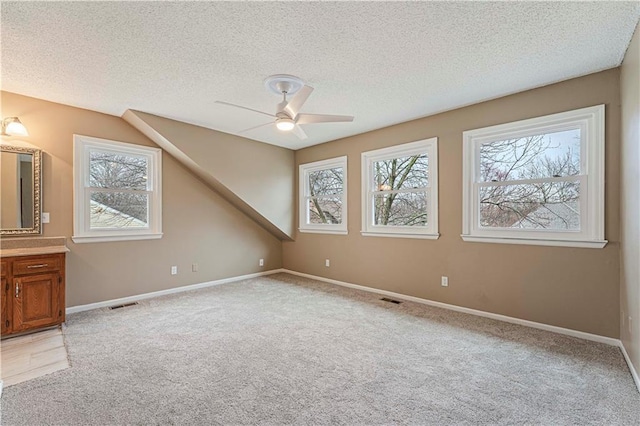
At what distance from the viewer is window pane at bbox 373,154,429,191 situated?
4.31 meters

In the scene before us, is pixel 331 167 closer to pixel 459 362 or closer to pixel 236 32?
pixel 236 32

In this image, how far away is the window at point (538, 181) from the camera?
2924 mm

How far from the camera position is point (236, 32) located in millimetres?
2215

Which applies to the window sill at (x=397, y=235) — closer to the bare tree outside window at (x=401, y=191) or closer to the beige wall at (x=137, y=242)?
the bare tree outside window at (x=401, y=191)

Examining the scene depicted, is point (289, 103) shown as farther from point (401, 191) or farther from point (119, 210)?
point (119, 210)

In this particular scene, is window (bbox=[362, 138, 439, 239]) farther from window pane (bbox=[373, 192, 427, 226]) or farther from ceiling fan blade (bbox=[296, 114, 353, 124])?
ceiling fan blade (bbox=[296, 114, 353, 124])

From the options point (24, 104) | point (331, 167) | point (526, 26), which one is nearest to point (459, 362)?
point (526, 26)

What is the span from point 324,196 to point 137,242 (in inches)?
124

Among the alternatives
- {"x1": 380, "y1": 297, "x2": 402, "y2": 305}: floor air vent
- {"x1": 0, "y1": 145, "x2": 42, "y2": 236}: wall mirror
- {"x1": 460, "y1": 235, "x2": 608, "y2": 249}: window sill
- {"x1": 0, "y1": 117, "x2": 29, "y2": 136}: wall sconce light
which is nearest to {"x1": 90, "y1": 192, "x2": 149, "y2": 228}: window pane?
{"x1": 0, "y1": 145, "x2": 42, "y2": 236}: wall mirror

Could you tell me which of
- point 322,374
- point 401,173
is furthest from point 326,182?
point 322,374

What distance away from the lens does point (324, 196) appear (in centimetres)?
565

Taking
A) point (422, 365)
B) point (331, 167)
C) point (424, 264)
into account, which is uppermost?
point (331, 167)

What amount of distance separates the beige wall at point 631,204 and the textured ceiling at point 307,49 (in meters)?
0.27

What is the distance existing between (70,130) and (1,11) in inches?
80.2
